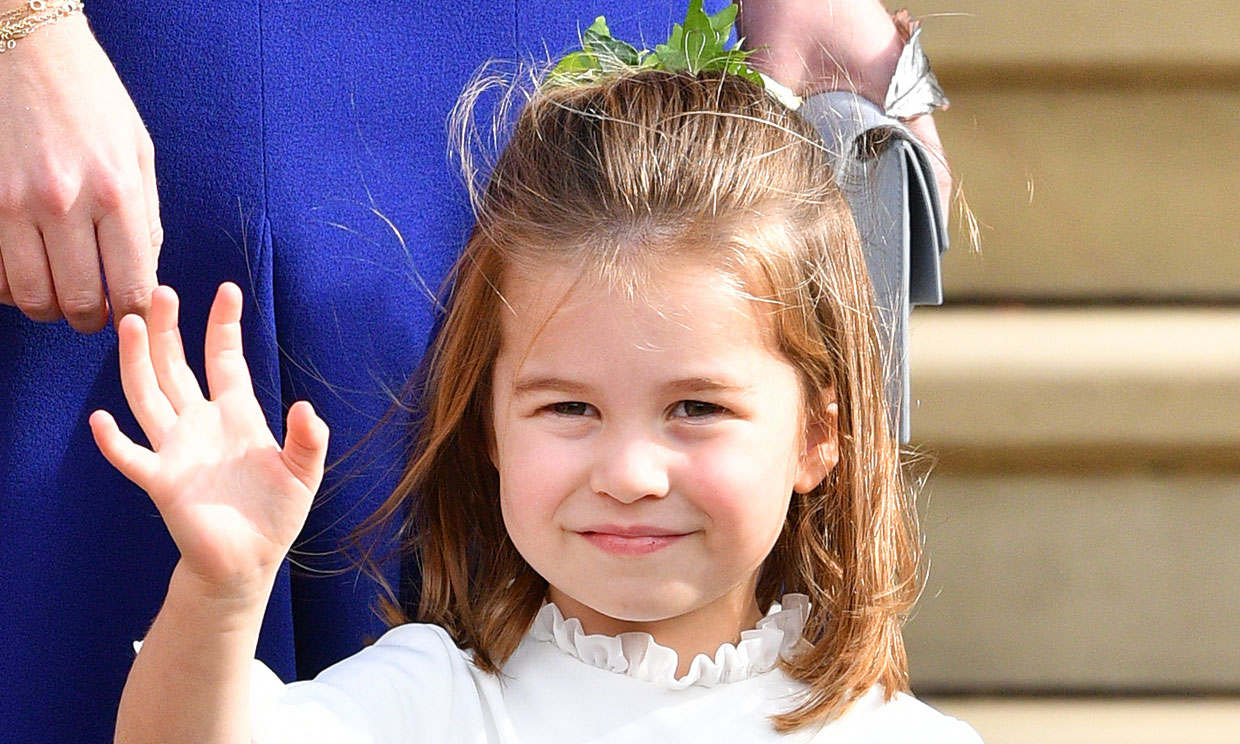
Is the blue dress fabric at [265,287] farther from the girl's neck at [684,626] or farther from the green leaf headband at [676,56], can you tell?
the girl's neck at [684,626]

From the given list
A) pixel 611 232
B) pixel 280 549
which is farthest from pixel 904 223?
pixel 280 549

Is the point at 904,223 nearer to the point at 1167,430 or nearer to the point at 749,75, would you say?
the point at 749,75

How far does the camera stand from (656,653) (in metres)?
1.37

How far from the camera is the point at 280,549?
1097 millimetres

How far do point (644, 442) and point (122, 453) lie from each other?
423 mm

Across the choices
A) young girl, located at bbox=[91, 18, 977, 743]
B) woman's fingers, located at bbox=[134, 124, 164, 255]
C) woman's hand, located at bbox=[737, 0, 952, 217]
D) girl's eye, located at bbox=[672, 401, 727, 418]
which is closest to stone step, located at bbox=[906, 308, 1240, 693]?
woman's hand, located at bbox=[737, 0, 952, 217]

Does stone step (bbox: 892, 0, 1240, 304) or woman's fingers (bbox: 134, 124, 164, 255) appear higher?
woman's fingers (bbox: 134, 124, 164, 255)

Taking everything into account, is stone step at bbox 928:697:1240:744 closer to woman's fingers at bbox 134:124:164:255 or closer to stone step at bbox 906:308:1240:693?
stone step at bbox 906:308:1240:693

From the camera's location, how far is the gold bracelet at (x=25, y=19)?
121cm

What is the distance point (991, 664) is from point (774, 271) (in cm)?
126

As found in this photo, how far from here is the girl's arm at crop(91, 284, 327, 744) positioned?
1067mm

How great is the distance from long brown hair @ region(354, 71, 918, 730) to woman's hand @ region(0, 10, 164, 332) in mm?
308

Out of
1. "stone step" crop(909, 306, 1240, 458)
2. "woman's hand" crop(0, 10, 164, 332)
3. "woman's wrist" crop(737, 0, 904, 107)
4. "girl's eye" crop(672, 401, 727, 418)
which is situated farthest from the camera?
"stone step" crop(909, 306, 1240, 458)

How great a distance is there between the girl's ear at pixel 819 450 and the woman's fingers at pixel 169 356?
571mm
